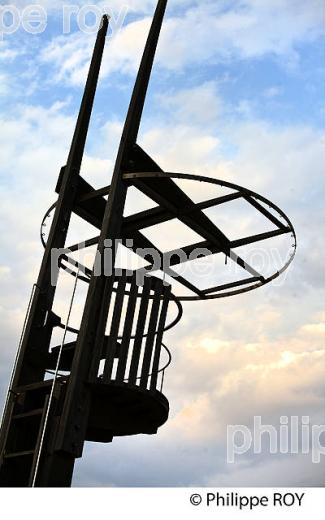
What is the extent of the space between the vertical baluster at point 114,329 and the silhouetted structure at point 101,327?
2 cm

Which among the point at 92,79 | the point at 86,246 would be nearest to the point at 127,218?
the point at 86,246

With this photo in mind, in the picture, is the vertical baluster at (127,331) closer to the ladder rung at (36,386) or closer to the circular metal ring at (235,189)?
the ladder rung at (36,386)

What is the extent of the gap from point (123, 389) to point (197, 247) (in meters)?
4.42

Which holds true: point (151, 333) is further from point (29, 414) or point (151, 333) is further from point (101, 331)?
point (29, 414)

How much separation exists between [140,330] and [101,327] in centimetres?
70

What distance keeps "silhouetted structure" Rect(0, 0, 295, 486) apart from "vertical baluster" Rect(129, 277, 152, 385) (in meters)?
0.02

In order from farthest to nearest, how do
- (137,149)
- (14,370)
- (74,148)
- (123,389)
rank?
(74,148) < (137,149) < (14,370) < (123,389)

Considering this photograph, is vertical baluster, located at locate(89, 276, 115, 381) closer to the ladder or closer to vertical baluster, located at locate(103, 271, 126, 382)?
vertical baluster, located at locate(103, 271, 126, 382)

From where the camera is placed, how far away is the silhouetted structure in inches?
436

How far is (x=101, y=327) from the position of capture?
11.6 metres

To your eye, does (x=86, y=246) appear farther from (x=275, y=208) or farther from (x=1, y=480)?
(x=1, y=480)

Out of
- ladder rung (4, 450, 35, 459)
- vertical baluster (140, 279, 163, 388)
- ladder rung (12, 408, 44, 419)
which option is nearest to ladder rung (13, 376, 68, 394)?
ladder rung (12, 408, 44, 419)

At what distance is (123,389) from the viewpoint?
37.0 feet

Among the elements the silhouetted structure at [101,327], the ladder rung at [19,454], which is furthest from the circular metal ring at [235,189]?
the ladder rung at [19,454]
